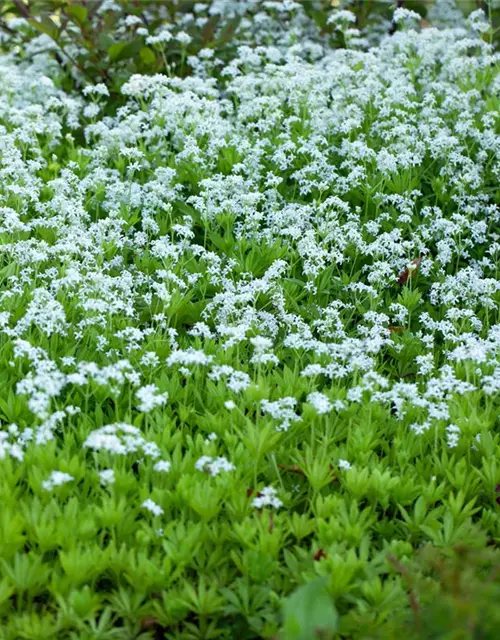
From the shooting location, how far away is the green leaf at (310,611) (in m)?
2.99

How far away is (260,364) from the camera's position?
471 cm

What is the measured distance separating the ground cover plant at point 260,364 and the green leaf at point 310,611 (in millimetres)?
11

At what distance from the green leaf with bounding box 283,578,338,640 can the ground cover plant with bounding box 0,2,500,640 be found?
0.4 inches

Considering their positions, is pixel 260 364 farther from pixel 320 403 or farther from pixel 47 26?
pixel 47 26

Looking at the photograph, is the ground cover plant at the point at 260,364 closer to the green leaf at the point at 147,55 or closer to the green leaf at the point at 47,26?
the green leaf at the point at 47,26

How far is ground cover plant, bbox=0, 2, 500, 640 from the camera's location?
3.49m

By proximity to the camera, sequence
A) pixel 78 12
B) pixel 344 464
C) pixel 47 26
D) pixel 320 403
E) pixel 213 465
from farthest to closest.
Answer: pixel 47 26 → pixel 78 12 → pixel 320 403 → pixel 344 464 → pixel 213 465

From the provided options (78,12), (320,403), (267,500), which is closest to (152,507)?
(267,500)

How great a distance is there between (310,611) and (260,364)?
1.84 metres

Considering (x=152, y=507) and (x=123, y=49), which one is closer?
(x=152, y=507)

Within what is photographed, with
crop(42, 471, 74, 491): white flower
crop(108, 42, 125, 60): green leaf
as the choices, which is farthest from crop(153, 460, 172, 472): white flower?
crop(108, 42, 125, 60): green leaf

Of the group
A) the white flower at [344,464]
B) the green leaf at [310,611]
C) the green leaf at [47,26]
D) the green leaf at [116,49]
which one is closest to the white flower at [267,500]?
the white flower at [344,464]

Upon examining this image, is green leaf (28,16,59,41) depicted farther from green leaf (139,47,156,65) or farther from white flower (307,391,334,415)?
white flower (307,391,334,415)

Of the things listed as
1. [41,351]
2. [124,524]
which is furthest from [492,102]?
[124,524]
